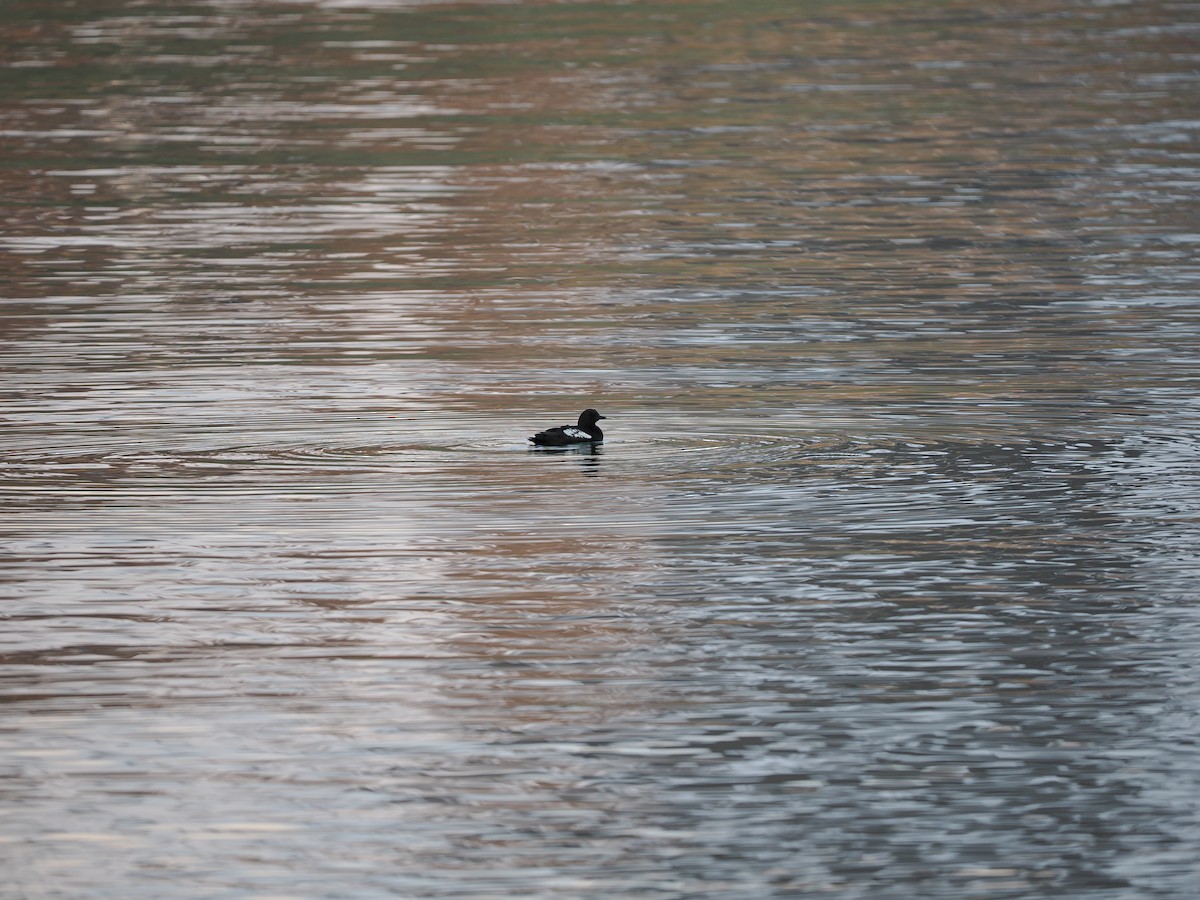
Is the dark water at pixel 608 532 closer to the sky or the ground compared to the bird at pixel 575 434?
closer to the ground

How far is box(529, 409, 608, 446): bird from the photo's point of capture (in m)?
18.2

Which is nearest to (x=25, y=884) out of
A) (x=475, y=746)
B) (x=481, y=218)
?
(x=475, y=746)

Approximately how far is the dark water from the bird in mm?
156

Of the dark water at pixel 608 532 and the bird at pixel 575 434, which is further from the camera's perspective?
the bird at pixel 575 434

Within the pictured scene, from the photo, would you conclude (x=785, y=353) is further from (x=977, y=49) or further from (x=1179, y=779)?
(x=977, y=49)

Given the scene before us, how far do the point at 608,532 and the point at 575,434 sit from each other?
220cm

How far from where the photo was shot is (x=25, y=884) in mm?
10516

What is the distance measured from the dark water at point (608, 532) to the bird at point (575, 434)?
0.16 meters

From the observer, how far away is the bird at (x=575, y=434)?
717 inches

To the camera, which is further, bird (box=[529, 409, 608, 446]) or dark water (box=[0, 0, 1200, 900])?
bird (box=[529, 409, 608, 446])

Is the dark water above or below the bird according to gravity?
below

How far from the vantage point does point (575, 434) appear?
60.2ft

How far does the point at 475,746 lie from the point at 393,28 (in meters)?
55.8

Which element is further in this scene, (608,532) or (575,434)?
(575,434)
